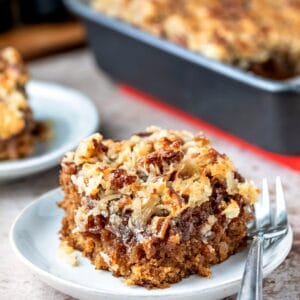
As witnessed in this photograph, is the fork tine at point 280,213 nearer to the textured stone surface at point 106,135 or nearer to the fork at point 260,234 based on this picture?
the fork at point 260,234

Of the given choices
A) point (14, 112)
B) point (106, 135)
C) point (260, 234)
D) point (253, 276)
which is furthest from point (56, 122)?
point (253, 276)

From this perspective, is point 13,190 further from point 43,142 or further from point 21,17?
point 21,17

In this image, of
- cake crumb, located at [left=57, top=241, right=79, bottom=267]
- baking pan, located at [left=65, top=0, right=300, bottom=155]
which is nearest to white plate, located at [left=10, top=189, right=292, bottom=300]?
cake crumb, located at [left=57, top=241, right=79, bottom=267]

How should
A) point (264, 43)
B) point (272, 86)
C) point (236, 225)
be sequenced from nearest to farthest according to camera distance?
point (236, 225) → point (272, 86) → point (264, 43)

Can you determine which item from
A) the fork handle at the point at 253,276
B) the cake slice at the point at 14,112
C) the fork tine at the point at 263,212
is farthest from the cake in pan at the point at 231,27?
the fork handle at the point at 253,276

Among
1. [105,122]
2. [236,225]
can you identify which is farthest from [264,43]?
[236,225]
